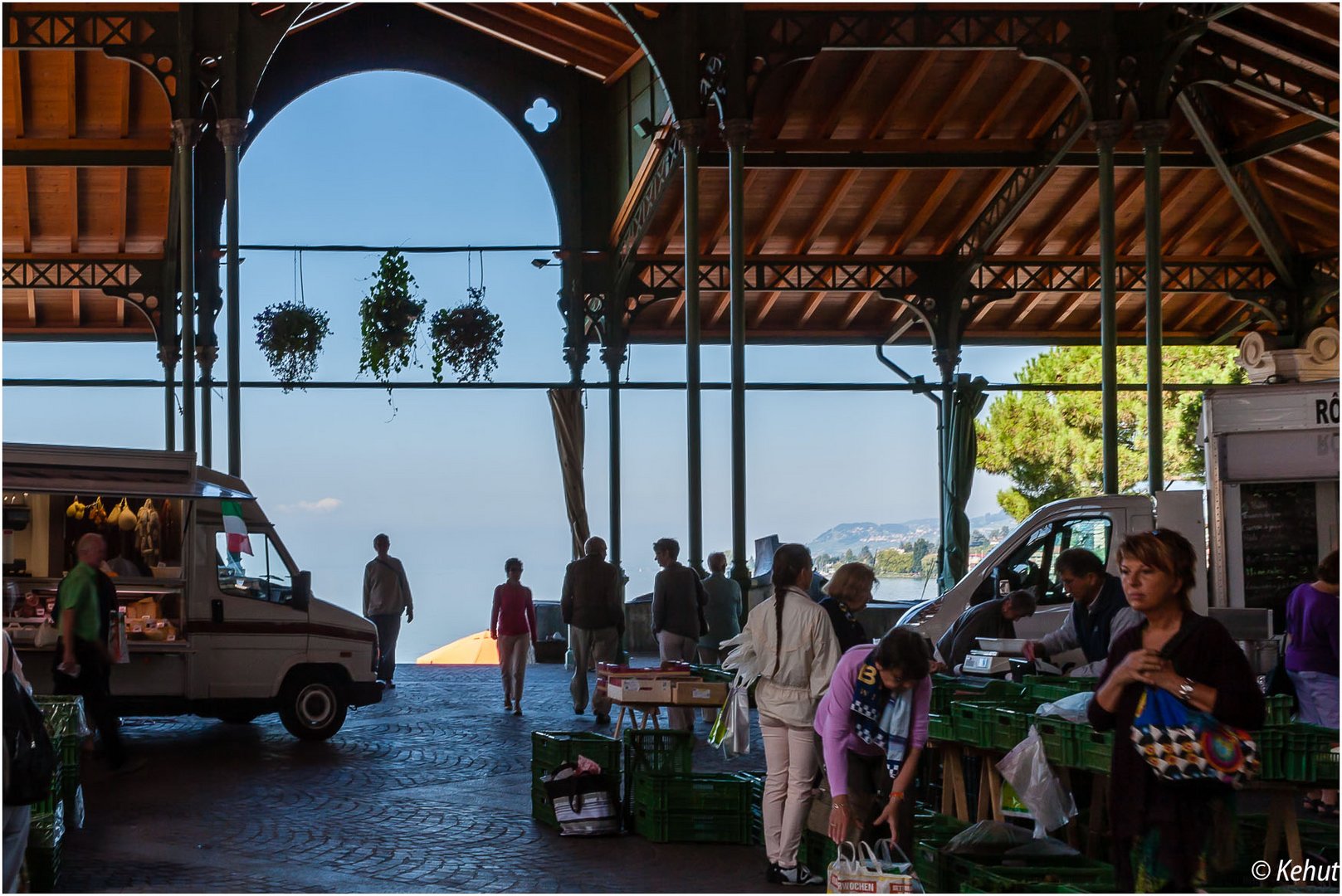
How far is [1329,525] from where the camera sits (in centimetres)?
1157

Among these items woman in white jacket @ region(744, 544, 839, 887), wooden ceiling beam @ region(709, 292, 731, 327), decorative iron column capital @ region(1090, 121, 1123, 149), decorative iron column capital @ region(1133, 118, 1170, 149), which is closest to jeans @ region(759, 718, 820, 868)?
woman in white jacket @ region(744, 544, 839, 887)

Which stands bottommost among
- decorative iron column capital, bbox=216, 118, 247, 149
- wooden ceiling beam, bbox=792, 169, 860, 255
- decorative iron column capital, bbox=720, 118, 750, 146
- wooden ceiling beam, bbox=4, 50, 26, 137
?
decorative iron column capital, bbox=720, 118, 750, 146

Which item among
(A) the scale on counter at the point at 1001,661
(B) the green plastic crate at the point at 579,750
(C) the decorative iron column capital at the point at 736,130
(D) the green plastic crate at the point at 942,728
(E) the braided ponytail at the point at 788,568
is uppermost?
(C) the decorative iron column capital at the point at 736,130

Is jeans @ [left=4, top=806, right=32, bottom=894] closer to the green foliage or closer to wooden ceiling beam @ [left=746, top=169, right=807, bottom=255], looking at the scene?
wooden ceiling beam @ [left=746, top=169, right=807, bottom=255]

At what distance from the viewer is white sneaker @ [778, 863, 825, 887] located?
6531mm

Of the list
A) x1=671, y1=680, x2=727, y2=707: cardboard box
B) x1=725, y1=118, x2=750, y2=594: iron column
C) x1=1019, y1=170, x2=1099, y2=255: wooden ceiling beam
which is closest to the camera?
x1=671, y1=680, x2=727, y2=707: cardboard box

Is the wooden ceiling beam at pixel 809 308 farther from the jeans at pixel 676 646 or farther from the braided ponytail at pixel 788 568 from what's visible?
the braided ponytail at pixel 788 568

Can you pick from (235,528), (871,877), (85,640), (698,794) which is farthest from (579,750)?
(235,528)

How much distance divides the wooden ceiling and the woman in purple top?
9407mm

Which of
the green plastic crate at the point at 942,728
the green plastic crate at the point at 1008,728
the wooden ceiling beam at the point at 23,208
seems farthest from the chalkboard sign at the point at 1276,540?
the wooden ceiling beam at the point at 23,208

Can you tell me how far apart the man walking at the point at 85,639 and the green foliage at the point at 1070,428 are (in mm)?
26813

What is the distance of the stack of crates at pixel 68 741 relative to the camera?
6953mm

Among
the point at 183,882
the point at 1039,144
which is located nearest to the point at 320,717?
the point at 183,882

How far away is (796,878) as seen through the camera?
6.53m
